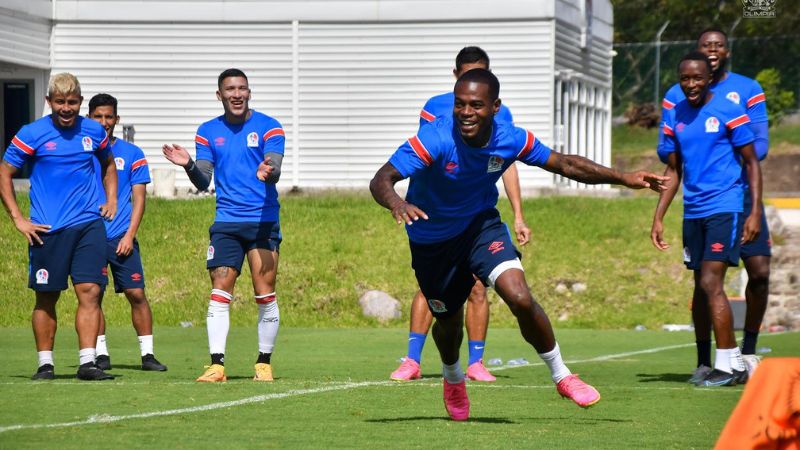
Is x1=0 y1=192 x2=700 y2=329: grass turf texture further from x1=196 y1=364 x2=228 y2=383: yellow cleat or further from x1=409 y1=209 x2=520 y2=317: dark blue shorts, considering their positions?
x1=409 y1=209 x2=520 y2=317: dark blue shorts

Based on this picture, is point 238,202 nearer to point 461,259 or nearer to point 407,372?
point 407,372

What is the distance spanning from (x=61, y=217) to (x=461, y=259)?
3585 millimetres

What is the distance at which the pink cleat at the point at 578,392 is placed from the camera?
748 centimetres

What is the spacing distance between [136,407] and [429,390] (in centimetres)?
216

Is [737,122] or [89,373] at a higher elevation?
[737,122]

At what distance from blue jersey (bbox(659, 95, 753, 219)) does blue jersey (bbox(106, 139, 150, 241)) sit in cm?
464

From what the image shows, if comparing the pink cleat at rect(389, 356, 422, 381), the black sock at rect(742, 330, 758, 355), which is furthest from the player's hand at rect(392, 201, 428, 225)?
the black sock at rect(742, 330, 758, 355)

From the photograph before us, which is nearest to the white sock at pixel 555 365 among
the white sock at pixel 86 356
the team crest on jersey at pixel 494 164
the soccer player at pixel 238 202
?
the team crest on jersey at pixel 494 164

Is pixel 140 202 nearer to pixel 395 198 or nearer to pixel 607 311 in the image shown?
pixel 395 198

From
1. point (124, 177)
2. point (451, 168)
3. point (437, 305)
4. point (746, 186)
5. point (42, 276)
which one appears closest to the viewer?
point (451, 168)

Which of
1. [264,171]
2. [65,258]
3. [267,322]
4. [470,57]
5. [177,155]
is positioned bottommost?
[267,322]

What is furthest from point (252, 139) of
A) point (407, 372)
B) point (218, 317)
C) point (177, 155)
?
point (407, 372)

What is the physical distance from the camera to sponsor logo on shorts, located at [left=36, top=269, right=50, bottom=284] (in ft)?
32.7

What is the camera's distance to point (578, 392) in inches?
296
